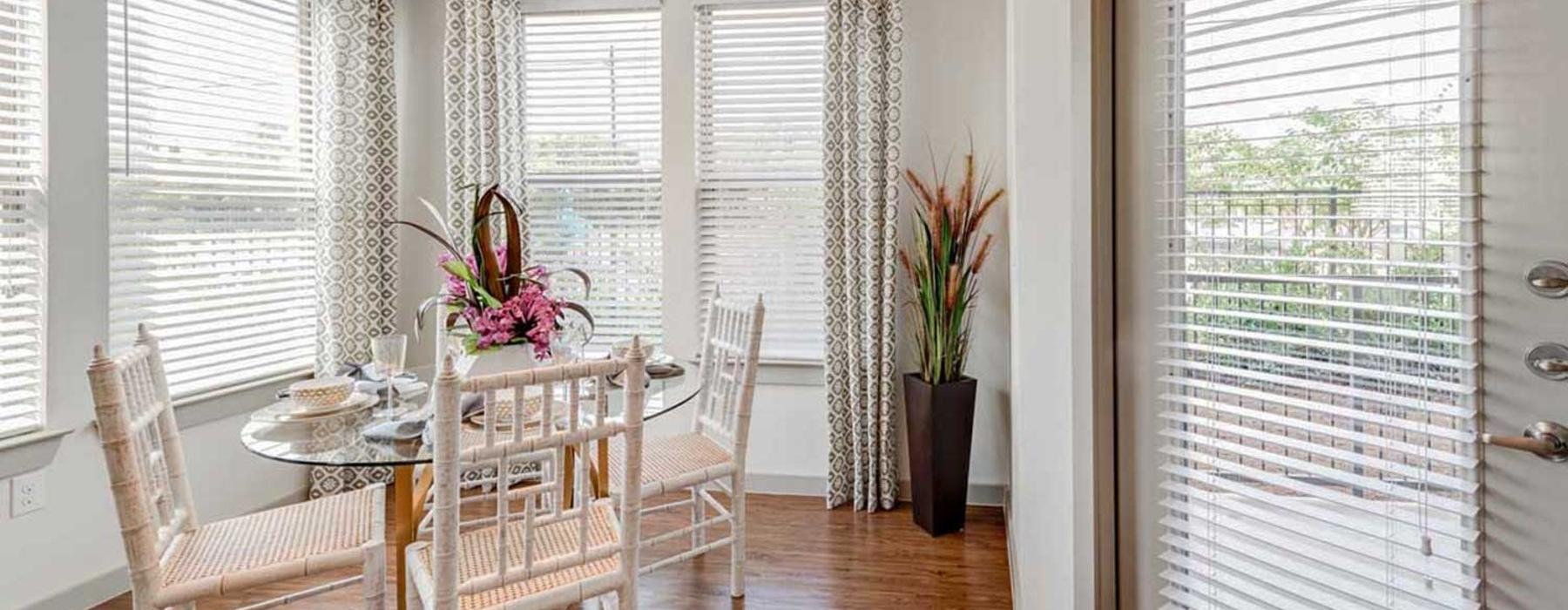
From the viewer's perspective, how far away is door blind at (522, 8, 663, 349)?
376 centimetres

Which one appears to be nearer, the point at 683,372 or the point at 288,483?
the point at 683,372

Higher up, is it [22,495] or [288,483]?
[22,495]

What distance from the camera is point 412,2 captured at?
3.84 meters

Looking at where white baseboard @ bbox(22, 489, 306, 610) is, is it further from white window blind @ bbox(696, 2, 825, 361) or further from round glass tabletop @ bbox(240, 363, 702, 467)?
white window blind @ bbox(696, 2, 825, 361)

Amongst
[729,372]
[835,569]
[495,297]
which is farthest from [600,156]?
[835,569]

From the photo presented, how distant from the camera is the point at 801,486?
3715mm

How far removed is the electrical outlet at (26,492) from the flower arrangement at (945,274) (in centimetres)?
305

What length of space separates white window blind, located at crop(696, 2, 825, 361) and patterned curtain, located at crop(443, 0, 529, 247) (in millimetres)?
868

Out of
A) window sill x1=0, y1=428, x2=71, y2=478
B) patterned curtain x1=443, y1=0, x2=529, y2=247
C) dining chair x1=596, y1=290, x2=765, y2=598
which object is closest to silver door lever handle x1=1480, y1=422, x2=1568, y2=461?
dining chair x1=596, y1=290, x2=765, y2=598

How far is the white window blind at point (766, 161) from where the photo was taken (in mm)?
3604

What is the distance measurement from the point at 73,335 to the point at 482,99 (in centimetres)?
173

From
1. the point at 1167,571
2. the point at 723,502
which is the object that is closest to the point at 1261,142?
the point at 1167,571

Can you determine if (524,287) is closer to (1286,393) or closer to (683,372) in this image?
(683,372)

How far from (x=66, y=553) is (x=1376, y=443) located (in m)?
3.63
